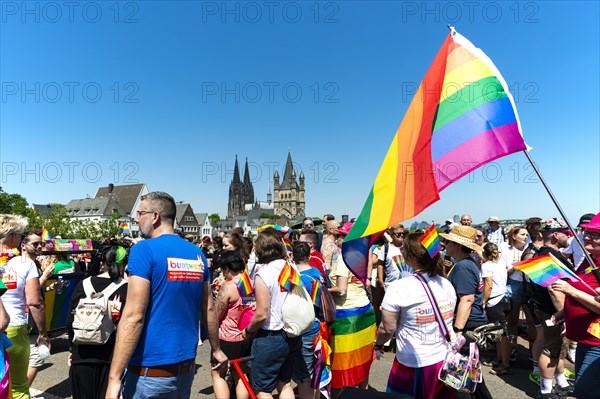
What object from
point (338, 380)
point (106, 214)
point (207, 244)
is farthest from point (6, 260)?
point (106, 214)

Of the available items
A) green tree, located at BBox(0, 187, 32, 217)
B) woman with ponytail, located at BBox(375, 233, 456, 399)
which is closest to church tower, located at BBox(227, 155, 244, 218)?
green tree, located at BBox(0, 187, 32, 217)

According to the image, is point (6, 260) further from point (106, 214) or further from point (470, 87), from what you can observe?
point (106, 214)

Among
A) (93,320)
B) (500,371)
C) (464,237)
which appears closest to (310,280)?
(464,237)

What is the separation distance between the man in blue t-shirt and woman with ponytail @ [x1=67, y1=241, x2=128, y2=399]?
1.03 meters

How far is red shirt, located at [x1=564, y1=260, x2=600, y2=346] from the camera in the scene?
9.32ft

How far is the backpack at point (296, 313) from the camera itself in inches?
136

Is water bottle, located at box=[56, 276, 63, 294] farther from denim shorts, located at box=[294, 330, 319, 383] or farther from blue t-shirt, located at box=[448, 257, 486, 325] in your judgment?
blue t-shirt, located at box=[448, 257, 486, 325]

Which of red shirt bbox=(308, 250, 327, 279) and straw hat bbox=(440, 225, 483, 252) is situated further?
red shirt bbox=(308, 250, 327, 279)

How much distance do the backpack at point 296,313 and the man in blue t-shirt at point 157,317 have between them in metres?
1.01

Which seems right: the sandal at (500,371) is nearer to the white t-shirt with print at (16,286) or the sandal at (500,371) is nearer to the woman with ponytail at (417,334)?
the woman with ponytail at (417,334)

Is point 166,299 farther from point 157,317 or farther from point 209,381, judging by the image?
point 209,381

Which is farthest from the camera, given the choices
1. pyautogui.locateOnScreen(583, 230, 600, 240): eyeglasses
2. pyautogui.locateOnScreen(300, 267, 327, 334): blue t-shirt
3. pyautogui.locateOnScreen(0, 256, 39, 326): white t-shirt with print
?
pyautogui.locateOnScreen(300, 267, 327, 334): blue t-shirt

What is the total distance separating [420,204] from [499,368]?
4.09 meters

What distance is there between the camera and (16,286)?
362 centimetres
